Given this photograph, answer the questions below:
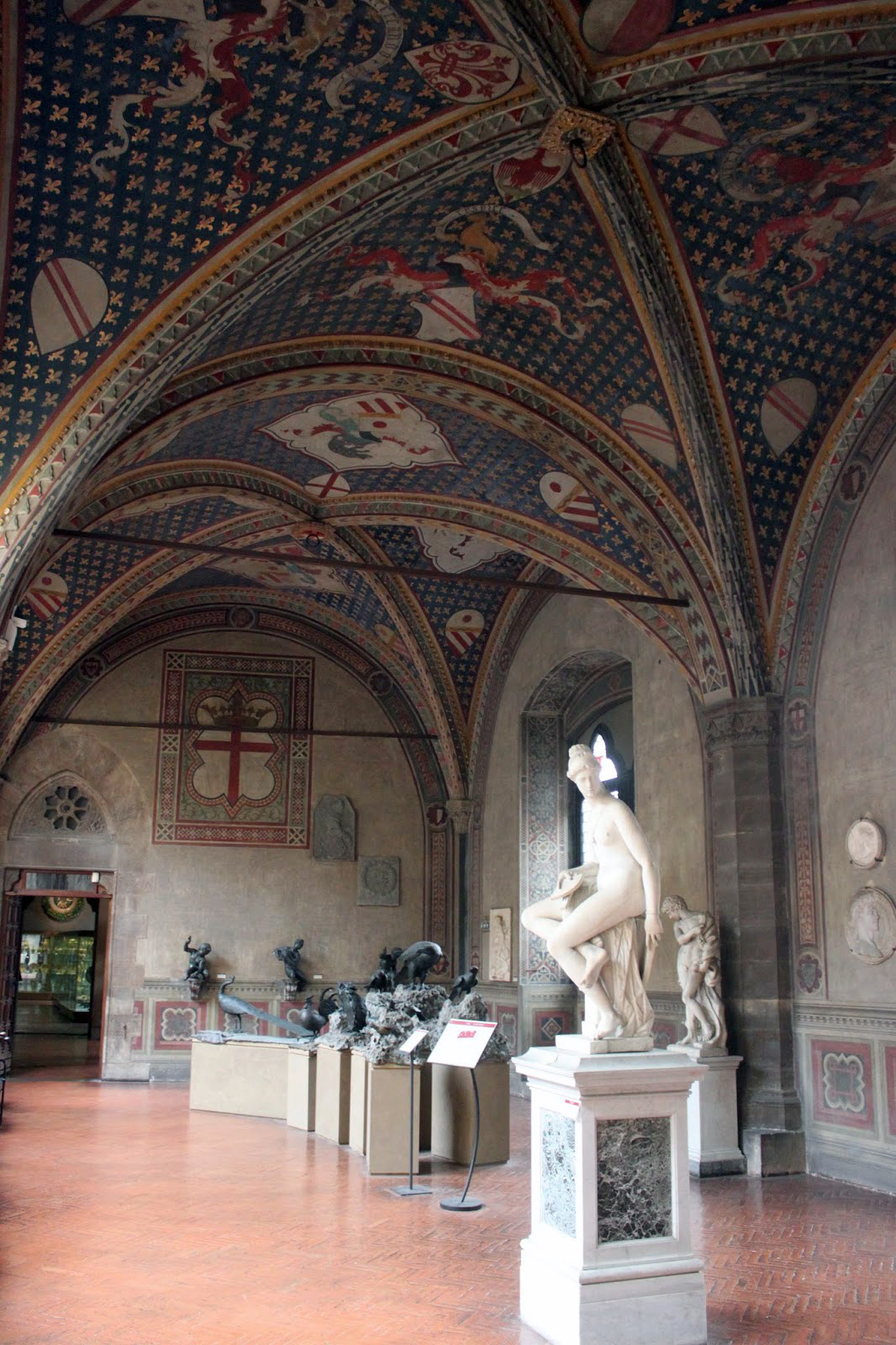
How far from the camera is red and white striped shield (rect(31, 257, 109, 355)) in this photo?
823 centimetres

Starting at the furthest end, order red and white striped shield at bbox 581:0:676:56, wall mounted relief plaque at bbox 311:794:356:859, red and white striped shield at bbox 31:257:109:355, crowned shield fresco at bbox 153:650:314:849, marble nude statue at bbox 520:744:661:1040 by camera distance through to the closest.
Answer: wall mounted relief plaque at bbox 311:794:356:859, crowned shield fresco at bbox 153:650:314:849, red and white striped shield at bbox 31:257:109:355, red and white striped shield at bbox 581:0:676:56, marble nude statue at bbox 520:744:661:1040

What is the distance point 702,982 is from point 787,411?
533 centimetres

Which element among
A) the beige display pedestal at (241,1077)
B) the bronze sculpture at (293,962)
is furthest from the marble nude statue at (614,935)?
the bronze sculpture at (293,962)

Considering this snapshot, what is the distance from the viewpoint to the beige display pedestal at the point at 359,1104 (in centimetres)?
1062

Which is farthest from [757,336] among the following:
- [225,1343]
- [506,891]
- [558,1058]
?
[506,891]

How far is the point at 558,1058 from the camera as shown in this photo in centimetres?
616

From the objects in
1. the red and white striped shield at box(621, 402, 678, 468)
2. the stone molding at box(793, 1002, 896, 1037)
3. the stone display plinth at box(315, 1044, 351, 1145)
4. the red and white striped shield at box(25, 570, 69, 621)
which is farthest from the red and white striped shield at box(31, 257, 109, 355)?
the stone molding at box(793, 1002, 896, 1037)

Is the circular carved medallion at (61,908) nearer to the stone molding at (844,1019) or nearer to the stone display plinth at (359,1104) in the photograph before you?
the stone display plinth at (359,1104)

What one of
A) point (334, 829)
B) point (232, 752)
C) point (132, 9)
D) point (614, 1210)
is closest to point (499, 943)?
point (334, 829)

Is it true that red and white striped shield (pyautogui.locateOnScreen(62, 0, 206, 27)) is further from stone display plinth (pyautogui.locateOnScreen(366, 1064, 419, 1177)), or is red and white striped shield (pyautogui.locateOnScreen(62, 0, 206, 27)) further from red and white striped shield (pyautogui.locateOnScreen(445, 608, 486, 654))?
red and white striped shield (pyautogui.locateOnScreen(445, 608, 486, 654))

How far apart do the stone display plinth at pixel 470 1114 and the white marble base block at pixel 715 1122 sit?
168cm

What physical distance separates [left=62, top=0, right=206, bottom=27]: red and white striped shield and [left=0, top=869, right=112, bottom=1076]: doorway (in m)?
12.5

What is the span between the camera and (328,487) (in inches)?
573

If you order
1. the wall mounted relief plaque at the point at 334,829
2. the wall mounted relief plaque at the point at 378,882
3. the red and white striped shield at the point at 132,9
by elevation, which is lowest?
the wall mounted relief plaque at the point at 378,882
